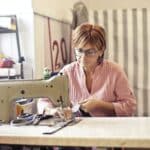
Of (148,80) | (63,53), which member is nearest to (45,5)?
(63,53)

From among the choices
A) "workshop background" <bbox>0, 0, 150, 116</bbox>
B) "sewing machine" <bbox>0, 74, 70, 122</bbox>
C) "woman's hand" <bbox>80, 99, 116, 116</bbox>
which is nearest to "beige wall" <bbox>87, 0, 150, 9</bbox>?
"workshop background" <bbox>0, 0, 150, 116</bbox>

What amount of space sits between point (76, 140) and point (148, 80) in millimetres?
2338

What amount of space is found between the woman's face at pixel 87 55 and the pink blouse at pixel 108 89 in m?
0.07

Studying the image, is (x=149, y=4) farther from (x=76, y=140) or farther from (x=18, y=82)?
(x=76, y=140)

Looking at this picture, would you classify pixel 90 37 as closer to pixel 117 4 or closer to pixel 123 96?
pixel 123 96

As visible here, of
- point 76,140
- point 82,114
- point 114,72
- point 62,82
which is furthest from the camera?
→ point 114,72

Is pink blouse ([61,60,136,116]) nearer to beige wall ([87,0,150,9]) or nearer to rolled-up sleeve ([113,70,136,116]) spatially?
rolled-up sleeve ([113,70,136,116])

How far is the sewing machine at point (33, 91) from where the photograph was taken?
160 cm

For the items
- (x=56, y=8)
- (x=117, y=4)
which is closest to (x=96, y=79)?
(x=56, y=8)

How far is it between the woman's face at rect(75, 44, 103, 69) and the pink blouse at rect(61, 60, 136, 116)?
2.7 inches

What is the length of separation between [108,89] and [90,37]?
0.29 meters

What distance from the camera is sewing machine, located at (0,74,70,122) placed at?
5.26 ft

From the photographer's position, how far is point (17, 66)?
2.64m

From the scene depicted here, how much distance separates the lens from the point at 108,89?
1.89 meters
